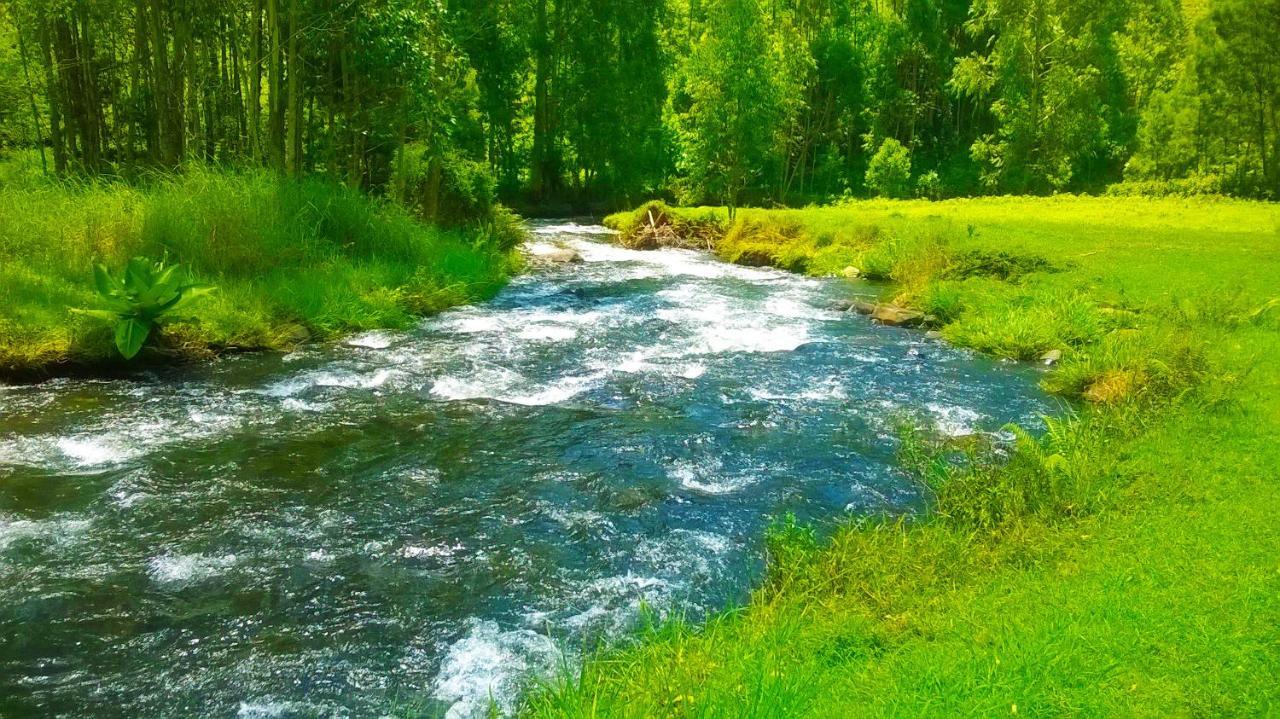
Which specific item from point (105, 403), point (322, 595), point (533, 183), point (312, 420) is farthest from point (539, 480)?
point (533, 183)

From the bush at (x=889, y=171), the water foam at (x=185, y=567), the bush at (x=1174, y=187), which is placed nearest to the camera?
the water foam at (x=185, y=567)

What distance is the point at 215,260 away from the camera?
13664mm

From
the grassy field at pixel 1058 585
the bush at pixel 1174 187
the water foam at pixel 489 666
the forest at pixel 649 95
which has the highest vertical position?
the forest at pixel 649 95

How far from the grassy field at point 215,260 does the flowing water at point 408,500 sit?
2.41ft

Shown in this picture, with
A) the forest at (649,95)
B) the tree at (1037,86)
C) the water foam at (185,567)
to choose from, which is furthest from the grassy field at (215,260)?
the tree at (1037,86)

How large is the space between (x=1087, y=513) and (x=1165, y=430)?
2.29 meters

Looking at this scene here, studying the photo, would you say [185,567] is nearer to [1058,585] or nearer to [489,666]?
[489,666]

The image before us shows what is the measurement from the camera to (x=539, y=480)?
786cm

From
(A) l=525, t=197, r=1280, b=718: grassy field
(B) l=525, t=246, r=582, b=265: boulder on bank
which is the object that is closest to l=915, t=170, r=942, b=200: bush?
(B) l=525, t=246, r=582, b=265: boulder on bank

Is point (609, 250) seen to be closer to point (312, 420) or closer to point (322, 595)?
point (312, 420)

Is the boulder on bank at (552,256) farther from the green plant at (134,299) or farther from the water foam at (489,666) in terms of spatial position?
the water foam at (489,666)

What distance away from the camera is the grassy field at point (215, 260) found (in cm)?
1092

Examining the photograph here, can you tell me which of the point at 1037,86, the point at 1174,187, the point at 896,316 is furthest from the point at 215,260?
the point at 1037,86

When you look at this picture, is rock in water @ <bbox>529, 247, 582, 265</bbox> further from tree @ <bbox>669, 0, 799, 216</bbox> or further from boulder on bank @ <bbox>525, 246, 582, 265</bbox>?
tree @ <bbox>669, 0, 799, 216</bbox>
